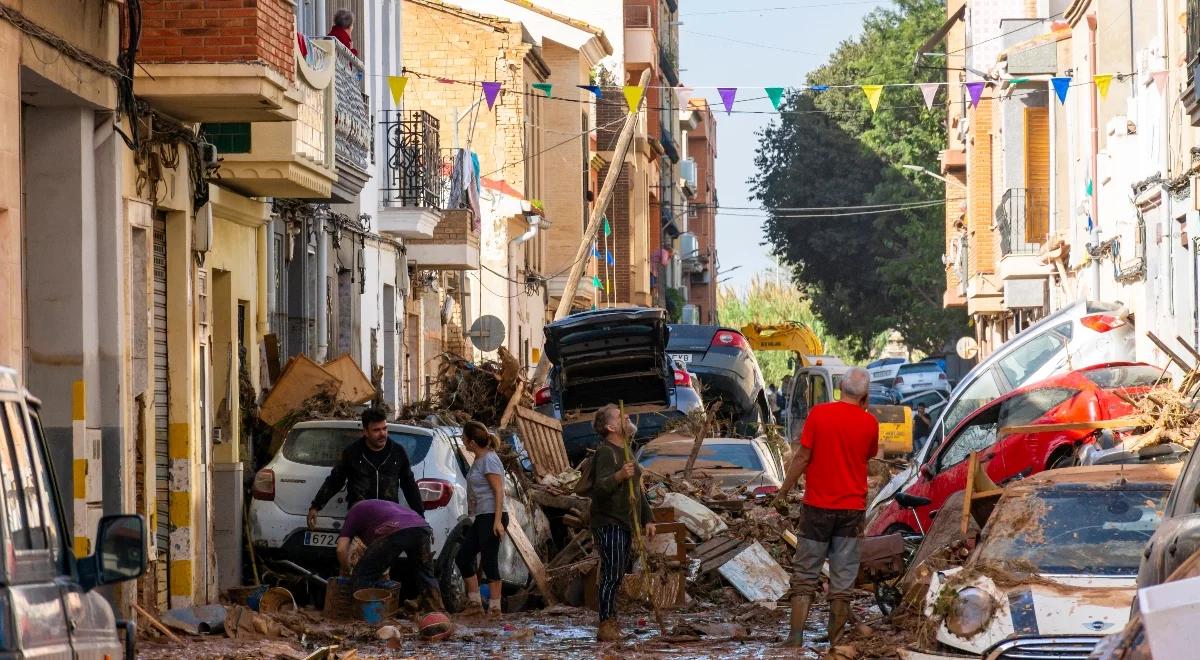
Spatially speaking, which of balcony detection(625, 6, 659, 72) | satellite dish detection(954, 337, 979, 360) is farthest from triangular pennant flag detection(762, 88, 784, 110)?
balcony detection(625, 6, 659, 72)

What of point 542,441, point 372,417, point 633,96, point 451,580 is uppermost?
point 633,96

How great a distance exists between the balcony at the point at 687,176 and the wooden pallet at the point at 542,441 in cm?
6321

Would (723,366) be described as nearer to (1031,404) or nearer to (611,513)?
(1031,404)

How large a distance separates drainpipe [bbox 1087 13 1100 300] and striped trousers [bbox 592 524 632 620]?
68.4ft

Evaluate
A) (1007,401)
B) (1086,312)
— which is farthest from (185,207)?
(1086,312)

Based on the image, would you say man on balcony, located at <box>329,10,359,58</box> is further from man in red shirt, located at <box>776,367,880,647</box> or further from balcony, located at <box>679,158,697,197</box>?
balcony, located at <box>679,158,697,197</box>

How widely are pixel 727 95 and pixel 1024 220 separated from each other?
19.0 meters

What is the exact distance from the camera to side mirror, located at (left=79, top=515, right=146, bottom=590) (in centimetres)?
604

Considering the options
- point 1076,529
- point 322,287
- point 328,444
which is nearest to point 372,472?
point 328,444

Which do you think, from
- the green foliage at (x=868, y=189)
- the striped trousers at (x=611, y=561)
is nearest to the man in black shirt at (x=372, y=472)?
the striped trousers at (x=611, y=561)

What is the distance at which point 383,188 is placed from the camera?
29016mm

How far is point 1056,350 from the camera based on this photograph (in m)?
27.3

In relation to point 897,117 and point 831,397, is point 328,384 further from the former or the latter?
point 897,117

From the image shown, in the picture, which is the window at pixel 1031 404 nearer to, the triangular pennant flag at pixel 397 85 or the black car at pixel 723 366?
the triangular pennant flag at pixel 397 85
